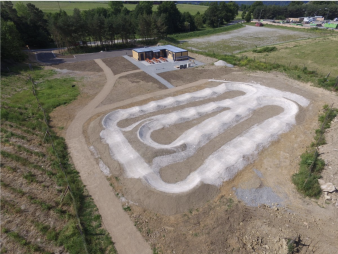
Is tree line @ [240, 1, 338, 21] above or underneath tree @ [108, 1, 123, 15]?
underneath

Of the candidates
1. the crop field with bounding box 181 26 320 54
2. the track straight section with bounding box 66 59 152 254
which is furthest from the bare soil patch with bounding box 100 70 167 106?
Answer: the crop field with bounding box 181 26 320 54

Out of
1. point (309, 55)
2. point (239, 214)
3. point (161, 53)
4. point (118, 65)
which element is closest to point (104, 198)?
point (239, 214)

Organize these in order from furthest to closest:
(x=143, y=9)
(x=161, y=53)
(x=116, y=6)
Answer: (x=116, y=6), (x=143, y=9), (x=161, y=53)

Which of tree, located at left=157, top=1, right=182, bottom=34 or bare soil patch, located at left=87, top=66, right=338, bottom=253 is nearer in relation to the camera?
bare soil patch, located at left=87, top=66, right=338, bottom=253

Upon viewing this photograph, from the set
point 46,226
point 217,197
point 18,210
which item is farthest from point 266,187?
point 18,210

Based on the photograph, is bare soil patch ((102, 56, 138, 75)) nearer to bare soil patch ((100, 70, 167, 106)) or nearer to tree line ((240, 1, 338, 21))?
bare soil patch ((100, 70, 167, 106))

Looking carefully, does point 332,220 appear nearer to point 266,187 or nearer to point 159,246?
point 266,187

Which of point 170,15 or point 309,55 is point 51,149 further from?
point 170,15

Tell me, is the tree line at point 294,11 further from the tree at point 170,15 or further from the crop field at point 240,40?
the tree at point 170,15
